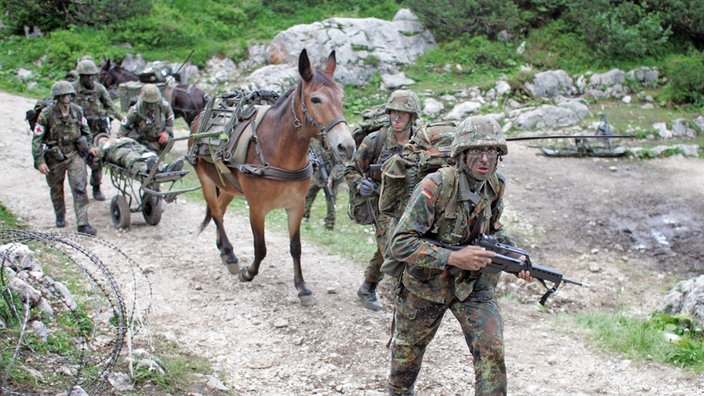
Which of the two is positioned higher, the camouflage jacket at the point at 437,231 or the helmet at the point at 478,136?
the helmet at the point at 478,136

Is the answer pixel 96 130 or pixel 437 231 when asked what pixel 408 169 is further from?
pixel 96 130

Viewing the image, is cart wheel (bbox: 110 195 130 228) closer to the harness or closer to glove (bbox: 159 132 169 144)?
glove (bbox: 159 132 169 144)

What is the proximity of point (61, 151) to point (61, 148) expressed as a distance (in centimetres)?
5

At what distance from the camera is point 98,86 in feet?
37.4

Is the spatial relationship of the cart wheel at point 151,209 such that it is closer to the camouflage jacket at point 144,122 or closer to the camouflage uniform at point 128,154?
the camouflage uniform at point 128,154

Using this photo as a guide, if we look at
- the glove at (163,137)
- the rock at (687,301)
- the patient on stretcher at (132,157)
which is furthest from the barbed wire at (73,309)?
the rock at (687,301)

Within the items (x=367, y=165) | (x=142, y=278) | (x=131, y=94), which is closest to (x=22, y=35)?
(x=131, y=94)

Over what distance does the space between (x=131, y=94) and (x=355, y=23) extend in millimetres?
9677

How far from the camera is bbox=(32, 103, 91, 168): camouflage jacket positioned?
31.1 feet

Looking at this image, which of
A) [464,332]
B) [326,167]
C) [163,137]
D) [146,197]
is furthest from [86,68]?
[464,332]

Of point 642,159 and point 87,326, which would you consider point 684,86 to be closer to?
point 642,159

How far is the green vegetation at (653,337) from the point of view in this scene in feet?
21.0

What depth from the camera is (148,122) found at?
1073cm

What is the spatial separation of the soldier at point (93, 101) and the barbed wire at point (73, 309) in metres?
3.34
